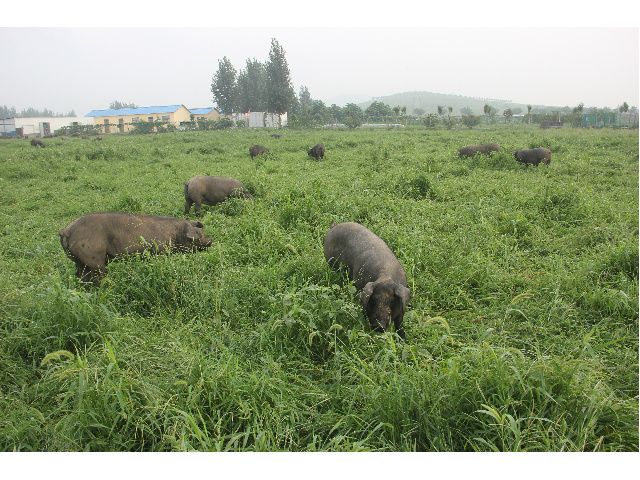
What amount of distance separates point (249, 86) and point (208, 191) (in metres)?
59.7

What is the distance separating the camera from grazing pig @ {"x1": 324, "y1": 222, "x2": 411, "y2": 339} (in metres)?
3.61

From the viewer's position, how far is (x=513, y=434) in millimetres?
2457

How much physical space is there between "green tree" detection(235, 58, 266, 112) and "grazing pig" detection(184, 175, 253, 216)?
5615cm

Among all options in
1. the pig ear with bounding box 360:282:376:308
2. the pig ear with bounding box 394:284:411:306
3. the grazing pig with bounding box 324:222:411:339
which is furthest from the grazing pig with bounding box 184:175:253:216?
the pig ear with bounding box 394:284:411:306

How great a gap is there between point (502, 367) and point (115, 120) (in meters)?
72.1

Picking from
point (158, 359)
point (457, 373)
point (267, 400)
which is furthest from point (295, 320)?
point (457, 373)

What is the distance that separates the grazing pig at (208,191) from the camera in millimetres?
8570

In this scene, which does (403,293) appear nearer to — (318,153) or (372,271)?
(372,271)

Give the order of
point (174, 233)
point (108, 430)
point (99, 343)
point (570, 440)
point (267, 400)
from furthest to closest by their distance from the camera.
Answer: point (174, 233) → point (99, 343) → point (267, 400) → point (108, 430) → point (570, 440)

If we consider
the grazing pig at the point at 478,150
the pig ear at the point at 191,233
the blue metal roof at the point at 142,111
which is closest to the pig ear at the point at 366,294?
the pig ear at the point at 191,233

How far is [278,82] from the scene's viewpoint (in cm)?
5006

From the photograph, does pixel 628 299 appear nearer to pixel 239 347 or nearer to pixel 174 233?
pixel 239 347

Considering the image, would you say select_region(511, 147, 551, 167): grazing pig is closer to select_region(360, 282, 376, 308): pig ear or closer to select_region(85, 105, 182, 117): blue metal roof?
select_region(360, 282, 376, 308): pig ear

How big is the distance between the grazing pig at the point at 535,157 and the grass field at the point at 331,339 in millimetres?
4966
